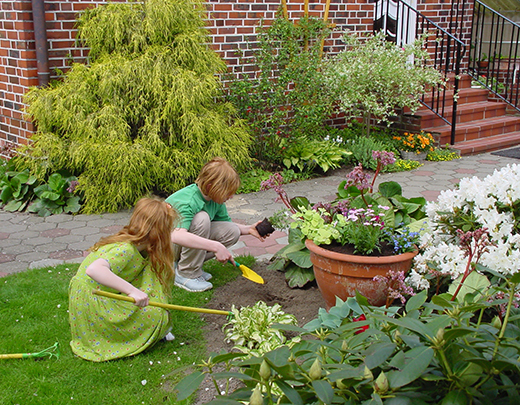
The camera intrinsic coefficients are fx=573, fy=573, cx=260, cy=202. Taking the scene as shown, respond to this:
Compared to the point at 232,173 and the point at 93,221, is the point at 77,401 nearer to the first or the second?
the point at 232,173

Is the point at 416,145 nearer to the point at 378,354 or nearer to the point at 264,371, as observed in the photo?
the point at 378,354

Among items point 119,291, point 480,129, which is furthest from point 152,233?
point 480,129

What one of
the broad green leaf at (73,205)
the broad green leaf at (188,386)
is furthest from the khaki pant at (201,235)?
the broad green leaf at (188,386)

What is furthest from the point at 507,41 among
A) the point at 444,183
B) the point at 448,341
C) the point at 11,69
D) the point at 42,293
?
the point at 448,341

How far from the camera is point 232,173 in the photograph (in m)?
3.64

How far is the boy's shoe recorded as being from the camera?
3.83 metres

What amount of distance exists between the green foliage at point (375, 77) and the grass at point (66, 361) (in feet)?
13.9

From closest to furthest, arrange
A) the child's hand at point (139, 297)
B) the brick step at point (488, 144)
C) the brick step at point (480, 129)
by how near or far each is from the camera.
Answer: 1. the child's hand at point (139, 297)
2. the brick step at point (488, 144)
3. the brick step at point (480, 129)

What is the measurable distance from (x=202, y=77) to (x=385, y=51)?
8.76 ft

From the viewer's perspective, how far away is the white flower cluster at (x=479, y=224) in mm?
2586

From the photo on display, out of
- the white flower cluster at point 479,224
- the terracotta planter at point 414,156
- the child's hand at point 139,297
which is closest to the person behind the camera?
the white flower cluster at point 479,224

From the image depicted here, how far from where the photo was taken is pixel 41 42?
573cm

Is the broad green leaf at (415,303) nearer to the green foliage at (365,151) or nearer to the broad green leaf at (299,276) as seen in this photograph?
the broad green leaf at (299,276)

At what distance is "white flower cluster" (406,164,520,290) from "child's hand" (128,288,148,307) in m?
1.38
